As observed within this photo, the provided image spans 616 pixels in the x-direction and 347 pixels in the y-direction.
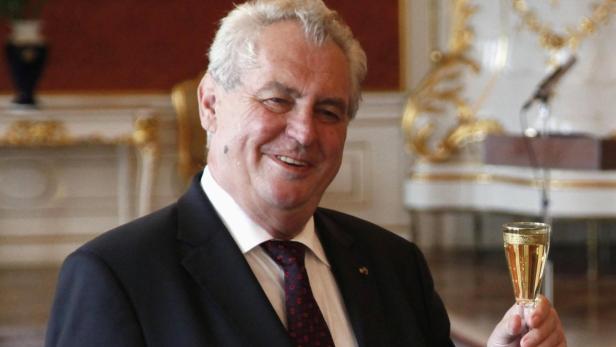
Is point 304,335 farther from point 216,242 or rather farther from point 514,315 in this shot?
point 514,315

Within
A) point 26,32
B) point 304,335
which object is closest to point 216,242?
point 304,335

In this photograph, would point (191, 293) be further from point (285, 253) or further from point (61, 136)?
point (61, 136)

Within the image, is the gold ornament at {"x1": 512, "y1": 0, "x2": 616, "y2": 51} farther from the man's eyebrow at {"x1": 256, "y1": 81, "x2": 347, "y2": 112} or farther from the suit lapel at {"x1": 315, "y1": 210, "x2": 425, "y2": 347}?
the man's eyebrow at {"x1": 256, "y1": 81, "x2": 347, "y2": 112}

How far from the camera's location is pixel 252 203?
176cm

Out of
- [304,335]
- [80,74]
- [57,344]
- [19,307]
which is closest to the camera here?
[57,344]

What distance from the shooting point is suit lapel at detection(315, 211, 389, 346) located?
5.88 feet

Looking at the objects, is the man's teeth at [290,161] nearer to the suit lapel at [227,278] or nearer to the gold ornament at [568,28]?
the suit lapel at [227,278]

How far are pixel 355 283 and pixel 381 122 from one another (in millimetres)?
4995

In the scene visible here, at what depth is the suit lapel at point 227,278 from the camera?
167 cm

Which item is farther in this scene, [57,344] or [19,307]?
[19,307]

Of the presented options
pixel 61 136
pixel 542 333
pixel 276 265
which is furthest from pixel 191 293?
pixel 61 136

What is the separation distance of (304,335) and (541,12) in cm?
481

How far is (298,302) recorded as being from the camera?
1.73 meters

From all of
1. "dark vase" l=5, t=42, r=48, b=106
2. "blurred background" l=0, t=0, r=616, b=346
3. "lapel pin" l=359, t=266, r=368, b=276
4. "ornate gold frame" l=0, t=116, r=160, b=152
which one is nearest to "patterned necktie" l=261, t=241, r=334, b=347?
"lapel pin" l=359, t=266, r=368, b=276
